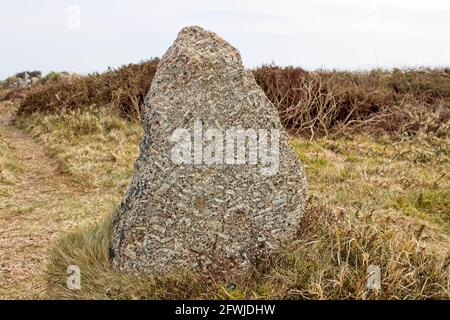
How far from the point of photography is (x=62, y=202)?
7121 mm

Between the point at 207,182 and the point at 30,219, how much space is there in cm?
354

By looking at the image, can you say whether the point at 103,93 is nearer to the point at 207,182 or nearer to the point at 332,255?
the point at 207,182

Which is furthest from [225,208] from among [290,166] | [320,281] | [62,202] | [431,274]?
[62,202]

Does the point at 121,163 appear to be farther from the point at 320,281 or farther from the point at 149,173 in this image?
the point at 320,281

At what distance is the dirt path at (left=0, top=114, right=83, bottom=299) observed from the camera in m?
4.67

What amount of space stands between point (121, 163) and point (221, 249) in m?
5.31

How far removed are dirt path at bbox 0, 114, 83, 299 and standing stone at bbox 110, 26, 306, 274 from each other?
1.18m

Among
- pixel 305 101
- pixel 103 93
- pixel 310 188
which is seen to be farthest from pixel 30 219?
pixel 103 93

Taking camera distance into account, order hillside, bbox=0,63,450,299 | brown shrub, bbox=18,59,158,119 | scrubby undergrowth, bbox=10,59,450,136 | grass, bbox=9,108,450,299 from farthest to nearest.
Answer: brown shrub, bbox=18,59,158,119, scrubby undergrowth, bbox=10,59,450,136, hillside, bbox=0,63,450,299, grass, bbox=9,108,450,299

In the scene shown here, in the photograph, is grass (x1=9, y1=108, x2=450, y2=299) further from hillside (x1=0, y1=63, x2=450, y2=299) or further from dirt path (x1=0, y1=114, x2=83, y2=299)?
dirt path (x1=0, y1=114, x2=83, y2=299)

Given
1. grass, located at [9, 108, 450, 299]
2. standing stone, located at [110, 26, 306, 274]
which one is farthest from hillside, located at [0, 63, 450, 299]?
standing stone, located at [110, 26, 306, 274]

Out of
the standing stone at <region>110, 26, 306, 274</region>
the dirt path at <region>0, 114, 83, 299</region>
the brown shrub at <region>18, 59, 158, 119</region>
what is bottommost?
the dirt path at <region>0, 114, 83, 299</region>

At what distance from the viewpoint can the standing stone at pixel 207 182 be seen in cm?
380

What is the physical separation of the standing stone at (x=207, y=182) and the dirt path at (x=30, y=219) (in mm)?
1180
